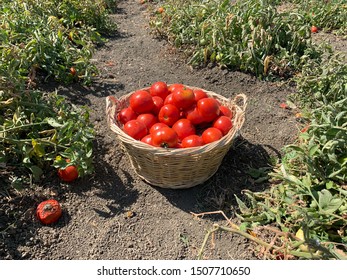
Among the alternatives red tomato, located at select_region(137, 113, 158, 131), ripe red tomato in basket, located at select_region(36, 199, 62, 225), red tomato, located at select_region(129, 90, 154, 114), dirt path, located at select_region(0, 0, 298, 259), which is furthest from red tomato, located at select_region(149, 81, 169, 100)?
ripe red tomato in basket, located at select_region(36, 199, 62, 225)

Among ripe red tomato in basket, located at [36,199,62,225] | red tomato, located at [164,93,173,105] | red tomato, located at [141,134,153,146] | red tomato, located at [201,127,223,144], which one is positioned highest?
red tomato, located at [164,93,173,105]

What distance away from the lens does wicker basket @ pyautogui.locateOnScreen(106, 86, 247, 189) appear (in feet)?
7.52

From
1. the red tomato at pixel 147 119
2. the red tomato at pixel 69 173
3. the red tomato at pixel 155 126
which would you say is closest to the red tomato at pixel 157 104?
the red tomato at pixel 147 119

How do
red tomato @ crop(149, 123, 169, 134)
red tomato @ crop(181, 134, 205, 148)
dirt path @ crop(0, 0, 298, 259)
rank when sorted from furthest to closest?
1. red tomato @ crop(149, 123, 169, 134)
2. red tomato @ crop(181, 134, 205, 148)
3. dirt path @ crop(0, 0, 298, 259)

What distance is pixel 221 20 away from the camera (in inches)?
156

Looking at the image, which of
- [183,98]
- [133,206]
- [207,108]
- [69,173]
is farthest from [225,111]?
[69,173]

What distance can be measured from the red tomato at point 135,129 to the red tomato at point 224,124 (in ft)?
1.72

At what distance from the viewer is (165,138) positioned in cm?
235

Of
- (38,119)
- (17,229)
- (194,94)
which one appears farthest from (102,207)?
(194,94)

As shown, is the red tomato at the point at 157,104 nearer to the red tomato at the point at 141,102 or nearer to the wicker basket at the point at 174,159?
the red tomato at the point at 141,102

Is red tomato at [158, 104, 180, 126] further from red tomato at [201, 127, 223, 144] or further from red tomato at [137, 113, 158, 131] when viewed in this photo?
red tomato at [201, 127, 223, 144]

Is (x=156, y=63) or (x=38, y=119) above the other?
(x=38, y=119)

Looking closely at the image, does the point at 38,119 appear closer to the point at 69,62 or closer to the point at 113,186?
the point at 113,186

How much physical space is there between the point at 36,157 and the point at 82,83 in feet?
4.40
